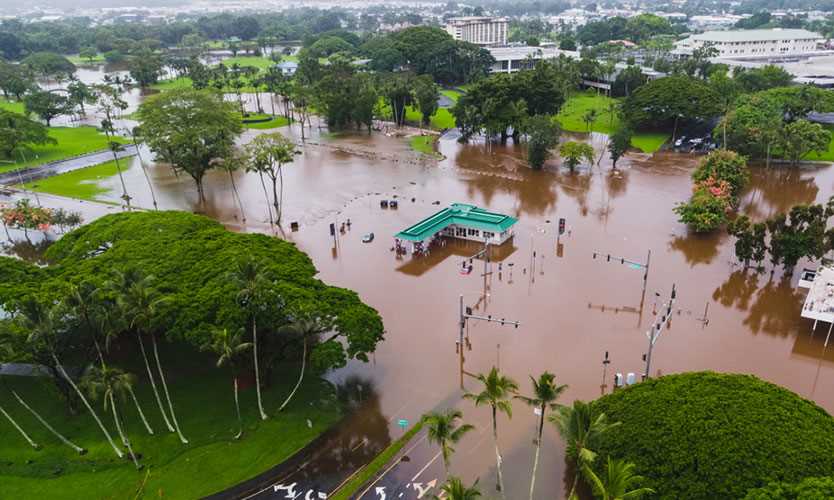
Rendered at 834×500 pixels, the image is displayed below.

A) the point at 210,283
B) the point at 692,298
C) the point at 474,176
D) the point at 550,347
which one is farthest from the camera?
the point at 474,176

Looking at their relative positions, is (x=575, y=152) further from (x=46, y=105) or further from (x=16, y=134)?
(x=46, y=105)

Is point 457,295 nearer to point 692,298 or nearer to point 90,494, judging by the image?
point 692,298

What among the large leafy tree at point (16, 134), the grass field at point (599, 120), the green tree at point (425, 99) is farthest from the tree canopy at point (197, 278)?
the green tree at point (425, 99)

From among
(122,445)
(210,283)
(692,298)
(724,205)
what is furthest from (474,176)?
(122,445)

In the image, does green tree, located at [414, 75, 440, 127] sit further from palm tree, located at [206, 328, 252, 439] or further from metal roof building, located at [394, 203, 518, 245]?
palm tree, located at [206, 328, 252, 439]

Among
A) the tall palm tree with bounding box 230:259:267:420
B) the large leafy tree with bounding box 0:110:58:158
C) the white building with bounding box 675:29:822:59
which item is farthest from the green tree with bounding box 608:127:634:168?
the white building with bounding box 675:29:822:59

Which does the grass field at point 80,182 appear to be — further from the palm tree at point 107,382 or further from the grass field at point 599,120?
the grass field at point 599,120

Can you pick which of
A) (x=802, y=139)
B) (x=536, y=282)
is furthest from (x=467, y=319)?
(x=802, y=139)
